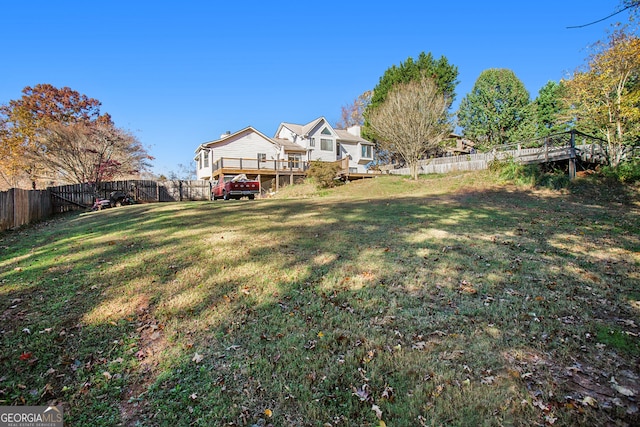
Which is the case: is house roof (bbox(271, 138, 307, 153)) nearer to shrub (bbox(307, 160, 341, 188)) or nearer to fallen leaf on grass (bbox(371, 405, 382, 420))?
shrub (bbox(307, 160, 341, 188))

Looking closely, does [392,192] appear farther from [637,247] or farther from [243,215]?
[637,247]

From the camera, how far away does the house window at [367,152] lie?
38062 mm

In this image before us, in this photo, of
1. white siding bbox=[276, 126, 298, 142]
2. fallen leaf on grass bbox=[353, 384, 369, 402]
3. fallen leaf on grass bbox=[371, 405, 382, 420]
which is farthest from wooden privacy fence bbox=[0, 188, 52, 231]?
white siding bbox=[276, 126, 298, 142]

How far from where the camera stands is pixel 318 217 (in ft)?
33.1

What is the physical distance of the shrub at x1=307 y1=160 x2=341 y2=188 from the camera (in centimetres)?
2025

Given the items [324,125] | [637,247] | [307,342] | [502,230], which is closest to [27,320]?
[307,342]

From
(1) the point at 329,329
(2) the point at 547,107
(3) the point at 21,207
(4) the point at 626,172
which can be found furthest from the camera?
(2) the point at 547,107

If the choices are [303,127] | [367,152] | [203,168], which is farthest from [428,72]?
[203,168]

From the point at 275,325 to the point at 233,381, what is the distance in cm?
95

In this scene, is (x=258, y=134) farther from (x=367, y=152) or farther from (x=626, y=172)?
(x=626, y=172)

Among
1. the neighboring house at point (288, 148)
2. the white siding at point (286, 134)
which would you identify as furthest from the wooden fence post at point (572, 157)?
the white siding at point (286, 134)

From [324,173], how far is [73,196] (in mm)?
15629

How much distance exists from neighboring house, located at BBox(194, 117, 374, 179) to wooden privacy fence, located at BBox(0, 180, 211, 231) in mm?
3785

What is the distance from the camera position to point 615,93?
46.3ft
